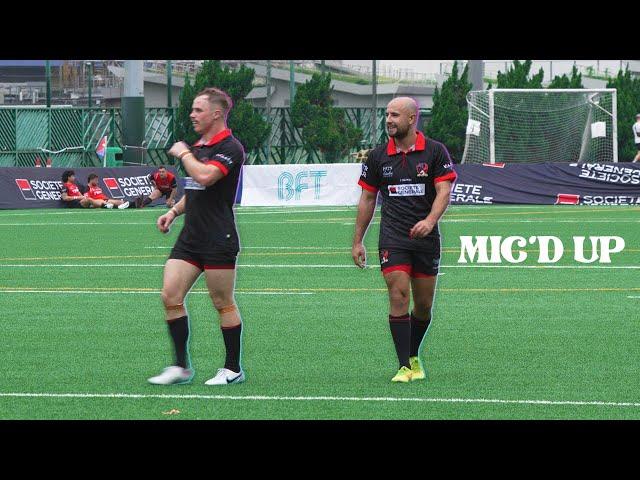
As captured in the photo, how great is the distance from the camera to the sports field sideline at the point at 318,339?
870 centimetres

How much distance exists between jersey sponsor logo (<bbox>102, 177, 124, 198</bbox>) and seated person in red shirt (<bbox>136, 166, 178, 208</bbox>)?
0.58 meters

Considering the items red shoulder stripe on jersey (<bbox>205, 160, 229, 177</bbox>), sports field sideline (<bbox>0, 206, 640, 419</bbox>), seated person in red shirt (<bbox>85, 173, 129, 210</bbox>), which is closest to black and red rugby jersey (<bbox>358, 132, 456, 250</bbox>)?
sports field sideline (<bbox>0, 206, 640, 419</bbox>)

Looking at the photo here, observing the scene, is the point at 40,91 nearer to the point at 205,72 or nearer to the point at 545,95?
the point at 205,72

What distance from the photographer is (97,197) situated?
35250 mm

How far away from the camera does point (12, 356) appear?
10.8m

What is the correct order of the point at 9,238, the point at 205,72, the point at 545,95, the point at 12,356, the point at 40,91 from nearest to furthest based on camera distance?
A: the point at 12,356, the point at 9,238, the point at 545,95, the point at 205,72, the point at 40,91

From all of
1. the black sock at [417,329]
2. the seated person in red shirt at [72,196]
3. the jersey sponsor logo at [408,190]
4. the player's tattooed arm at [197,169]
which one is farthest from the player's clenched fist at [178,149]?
the seated person in red shirt at [72,196]

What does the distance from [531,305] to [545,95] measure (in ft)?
94.9

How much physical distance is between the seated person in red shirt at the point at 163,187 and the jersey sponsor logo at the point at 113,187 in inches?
22.9

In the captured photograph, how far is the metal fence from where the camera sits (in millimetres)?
52438

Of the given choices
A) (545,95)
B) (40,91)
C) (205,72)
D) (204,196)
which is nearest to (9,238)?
(204,196)

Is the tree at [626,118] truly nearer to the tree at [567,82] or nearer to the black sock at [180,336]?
the tree at [567,82]

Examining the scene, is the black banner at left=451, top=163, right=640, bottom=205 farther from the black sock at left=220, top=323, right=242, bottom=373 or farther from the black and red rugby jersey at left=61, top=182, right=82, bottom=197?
the black sock at left=220, top=323, right=242, bottom=373

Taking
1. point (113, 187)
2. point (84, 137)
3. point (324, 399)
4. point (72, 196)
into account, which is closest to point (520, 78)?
point (84, 137)
